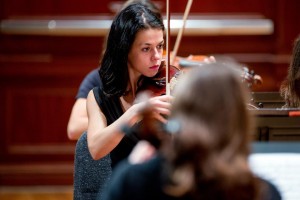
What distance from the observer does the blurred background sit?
15.0 feet

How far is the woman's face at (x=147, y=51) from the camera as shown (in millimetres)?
2293

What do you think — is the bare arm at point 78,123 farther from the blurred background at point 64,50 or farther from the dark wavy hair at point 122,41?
the blurred background at point 64,50

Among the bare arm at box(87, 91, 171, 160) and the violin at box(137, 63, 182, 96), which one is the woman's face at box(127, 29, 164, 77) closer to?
the violin at box(137, 63, 182, 96)

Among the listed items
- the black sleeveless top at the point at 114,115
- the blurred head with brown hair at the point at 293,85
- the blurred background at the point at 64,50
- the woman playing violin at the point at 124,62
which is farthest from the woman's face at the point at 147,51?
the blurred background at the point at 64,50

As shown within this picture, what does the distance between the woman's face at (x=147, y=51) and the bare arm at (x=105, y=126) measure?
19cm

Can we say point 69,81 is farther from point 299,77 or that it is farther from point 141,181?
point 141,181

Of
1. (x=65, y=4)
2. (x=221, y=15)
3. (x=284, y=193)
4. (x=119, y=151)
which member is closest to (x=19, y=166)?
(x=65, y=4)

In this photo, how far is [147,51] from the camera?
2.30m

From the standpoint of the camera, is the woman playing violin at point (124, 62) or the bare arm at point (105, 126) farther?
the woman playing violin at point (124, 62)

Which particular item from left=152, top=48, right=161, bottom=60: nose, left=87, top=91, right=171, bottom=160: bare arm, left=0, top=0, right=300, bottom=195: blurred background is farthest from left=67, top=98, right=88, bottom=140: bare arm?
left=0, top=0, right=300, bottom=195: blurred background

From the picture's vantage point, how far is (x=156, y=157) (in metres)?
1.35

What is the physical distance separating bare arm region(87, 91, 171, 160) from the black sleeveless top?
0.02 m

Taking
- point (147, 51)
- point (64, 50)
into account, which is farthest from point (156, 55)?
point (64, 50)

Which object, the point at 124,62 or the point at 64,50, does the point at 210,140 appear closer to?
the point at 124,62
